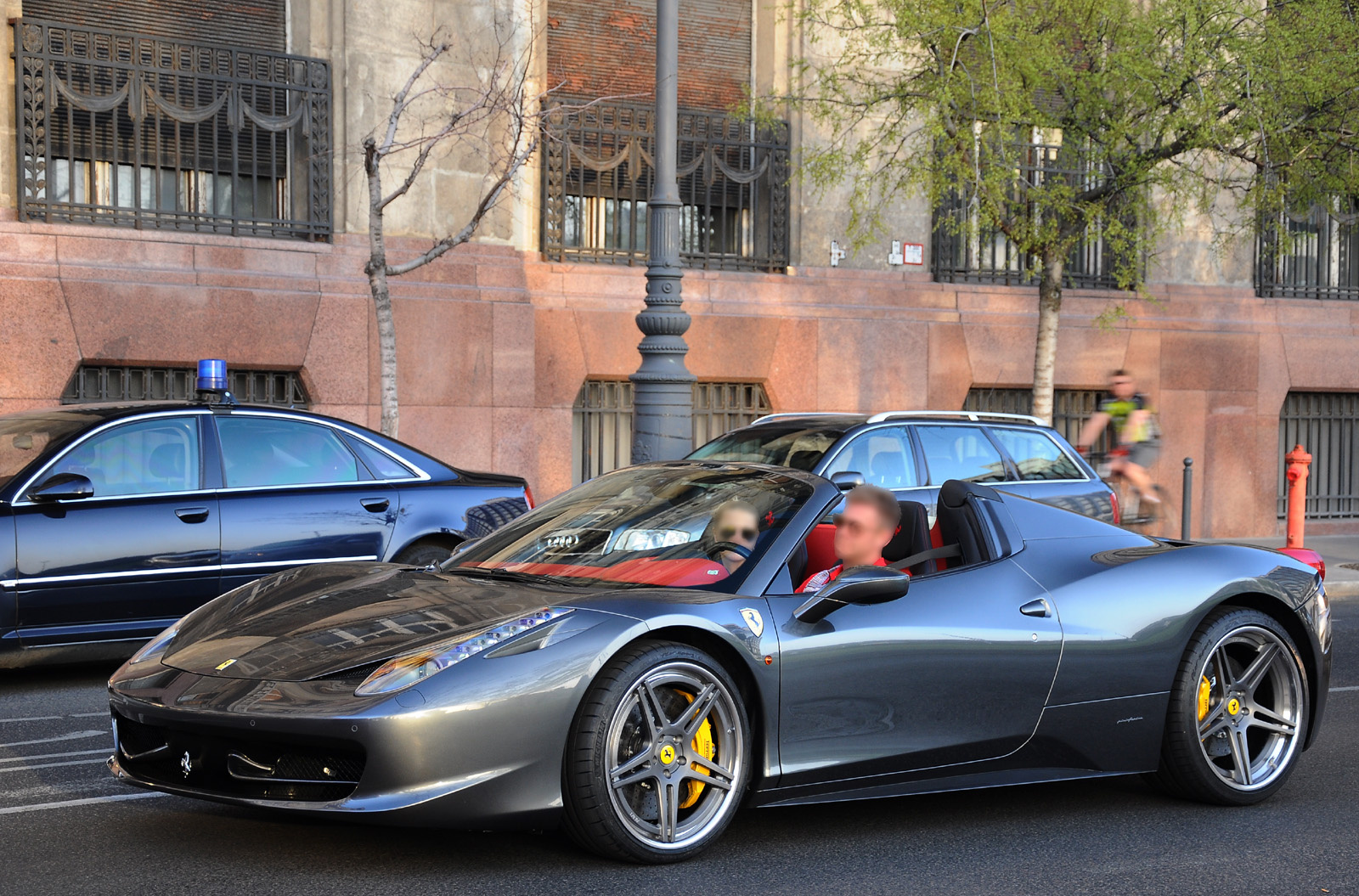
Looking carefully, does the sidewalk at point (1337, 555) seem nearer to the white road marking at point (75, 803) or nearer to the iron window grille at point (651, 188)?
the iron window grille at point (651, 188)

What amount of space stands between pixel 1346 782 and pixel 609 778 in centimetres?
333

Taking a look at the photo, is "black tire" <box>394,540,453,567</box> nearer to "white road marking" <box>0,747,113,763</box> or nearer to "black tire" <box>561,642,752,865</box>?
"white road marking" <box>0,747,113,763</box>

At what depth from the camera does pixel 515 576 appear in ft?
16.4

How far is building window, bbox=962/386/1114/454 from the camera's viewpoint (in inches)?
720

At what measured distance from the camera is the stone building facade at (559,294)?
529 inches

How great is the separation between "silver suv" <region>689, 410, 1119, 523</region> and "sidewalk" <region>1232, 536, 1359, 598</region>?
3712mm

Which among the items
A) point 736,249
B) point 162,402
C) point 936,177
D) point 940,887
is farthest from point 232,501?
point 736,249

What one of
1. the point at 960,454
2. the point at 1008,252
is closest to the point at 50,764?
the point at 960,454

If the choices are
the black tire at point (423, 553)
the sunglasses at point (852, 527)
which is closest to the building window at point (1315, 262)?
the black tire at point (423, 553)

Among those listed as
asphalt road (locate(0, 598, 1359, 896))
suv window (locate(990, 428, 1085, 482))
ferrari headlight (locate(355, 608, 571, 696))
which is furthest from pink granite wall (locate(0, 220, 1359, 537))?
ferrari headlight (locate(355, 608, 571, 696))

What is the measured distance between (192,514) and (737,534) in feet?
13.6

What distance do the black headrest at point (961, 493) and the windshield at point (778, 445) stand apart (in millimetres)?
4168

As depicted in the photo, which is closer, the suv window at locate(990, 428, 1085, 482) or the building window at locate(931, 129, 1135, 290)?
the suv window at locate(990, 428, 1085, 482)

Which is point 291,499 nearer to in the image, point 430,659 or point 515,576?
point 515,576
